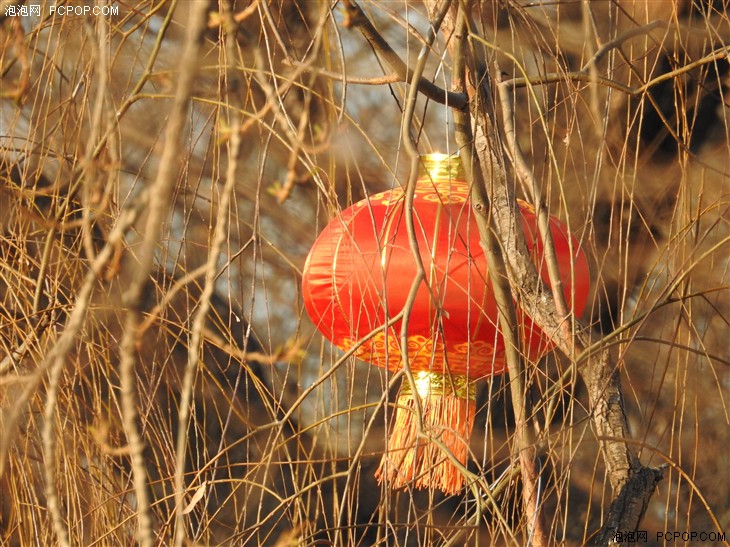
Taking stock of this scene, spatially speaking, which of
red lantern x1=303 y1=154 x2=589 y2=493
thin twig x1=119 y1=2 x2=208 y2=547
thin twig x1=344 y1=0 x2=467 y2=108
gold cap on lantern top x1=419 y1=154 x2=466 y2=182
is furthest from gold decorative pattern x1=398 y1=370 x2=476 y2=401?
thin twig x1=119 y1=2 x2=208 y2=547

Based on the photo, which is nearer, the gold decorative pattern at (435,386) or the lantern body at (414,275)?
the lantern body at (414,275)

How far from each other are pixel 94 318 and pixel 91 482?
16cm

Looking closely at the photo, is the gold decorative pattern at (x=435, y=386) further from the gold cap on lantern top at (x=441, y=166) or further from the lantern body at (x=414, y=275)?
the gold cap on lantern top at (x=441, y=166)

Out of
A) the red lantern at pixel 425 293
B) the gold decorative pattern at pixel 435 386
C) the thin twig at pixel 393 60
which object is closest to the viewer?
the thin twig at pixel 393 60

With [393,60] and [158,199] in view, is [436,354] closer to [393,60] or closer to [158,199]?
[393,60]

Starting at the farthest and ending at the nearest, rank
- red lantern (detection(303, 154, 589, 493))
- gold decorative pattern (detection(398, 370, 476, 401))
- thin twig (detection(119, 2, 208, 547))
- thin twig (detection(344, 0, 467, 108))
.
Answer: gold decorative pattern (detection(398, 370, 476, 401)) → red lantern (detection(303, 154, 589, 493)) → thin twig (detection(344, 0, 467, 108)) → thin twig (detection(119, 2, 208, 547))

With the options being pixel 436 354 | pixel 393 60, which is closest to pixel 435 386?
pixel 436 354

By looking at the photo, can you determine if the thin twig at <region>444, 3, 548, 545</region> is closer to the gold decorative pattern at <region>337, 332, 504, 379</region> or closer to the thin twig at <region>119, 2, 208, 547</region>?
the gold decorative pattern at <region>337, 332, 504, 379</region>

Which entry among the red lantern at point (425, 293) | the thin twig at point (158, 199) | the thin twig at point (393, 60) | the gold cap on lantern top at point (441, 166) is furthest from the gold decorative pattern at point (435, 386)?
the thin twig at point (158, 199)

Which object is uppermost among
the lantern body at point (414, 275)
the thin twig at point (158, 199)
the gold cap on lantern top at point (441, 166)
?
the thin twig at point (158, 199)

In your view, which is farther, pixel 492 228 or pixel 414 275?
pixel 414 275

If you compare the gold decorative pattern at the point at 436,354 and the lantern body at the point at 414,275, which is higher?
the lantern body at the point at 414,275

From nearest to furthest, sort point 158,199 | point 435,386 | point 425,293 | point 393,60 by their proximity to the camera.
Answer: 1. point 158,199
2. point 393,60
3. point 425,293
4. point 435,386

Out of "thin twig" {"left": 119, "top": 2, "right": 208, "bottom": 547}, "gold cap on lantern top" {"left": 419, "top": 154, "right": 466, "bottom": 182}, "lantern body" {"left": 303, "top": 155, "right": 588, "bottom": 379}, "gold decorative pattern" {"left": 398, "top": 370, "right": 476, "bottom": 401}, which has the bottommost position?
"gold decorative pattern" {"left": 398, "top": 370, "right": 476, "bottom": 401}
